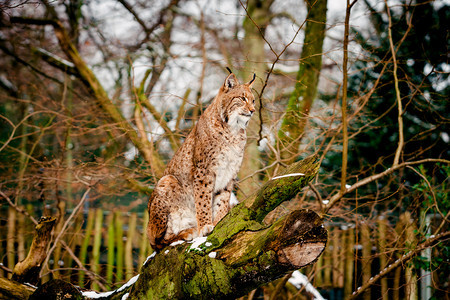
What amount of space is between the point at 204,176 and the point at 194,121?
3331mm

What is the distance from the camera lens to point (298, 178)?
2516mm

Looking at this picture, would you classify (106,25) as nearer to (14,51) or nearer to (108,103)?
(14,51)

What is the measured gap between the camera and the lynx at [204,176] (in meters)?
3.65

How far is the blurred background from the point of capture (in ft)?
19.7

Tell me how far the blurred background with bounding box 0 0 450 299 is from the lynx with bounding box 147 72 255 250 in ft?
5.47

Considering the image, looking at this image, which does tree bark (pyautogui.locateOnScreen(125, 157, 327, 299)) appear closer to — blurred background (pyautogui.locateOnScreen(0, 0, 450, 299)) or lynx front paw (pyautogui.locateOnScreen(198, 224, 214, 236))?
lynx front paw (pyautogui.locateOnScreen(198, 224, 214, 236))

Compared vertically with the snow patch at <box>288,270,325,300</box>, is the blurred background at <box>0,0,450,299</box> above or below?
above

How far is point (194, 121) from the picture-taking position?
691 centimetres

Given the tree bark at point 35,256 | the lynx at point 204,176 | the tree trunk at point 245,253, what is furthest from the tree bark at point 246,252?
the tree bark at point 35,256

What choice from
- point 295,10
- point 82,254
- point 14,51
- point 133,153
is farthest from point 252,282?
point 14,51

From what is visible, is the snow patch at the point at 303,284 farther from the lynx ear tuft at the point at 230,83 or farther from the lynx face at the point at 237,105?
the lynx ear tuft at the point at 230,83

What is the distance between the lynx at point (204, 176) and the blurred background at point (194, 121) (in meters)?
1.67

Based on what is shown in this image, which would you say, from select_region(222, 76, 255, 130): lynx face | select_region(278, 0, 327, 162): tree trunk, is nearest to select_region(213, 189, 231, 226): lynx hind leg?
select_region(222, 76, 255, 130): lynx face

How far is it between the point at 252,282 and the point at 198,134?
2.06m
